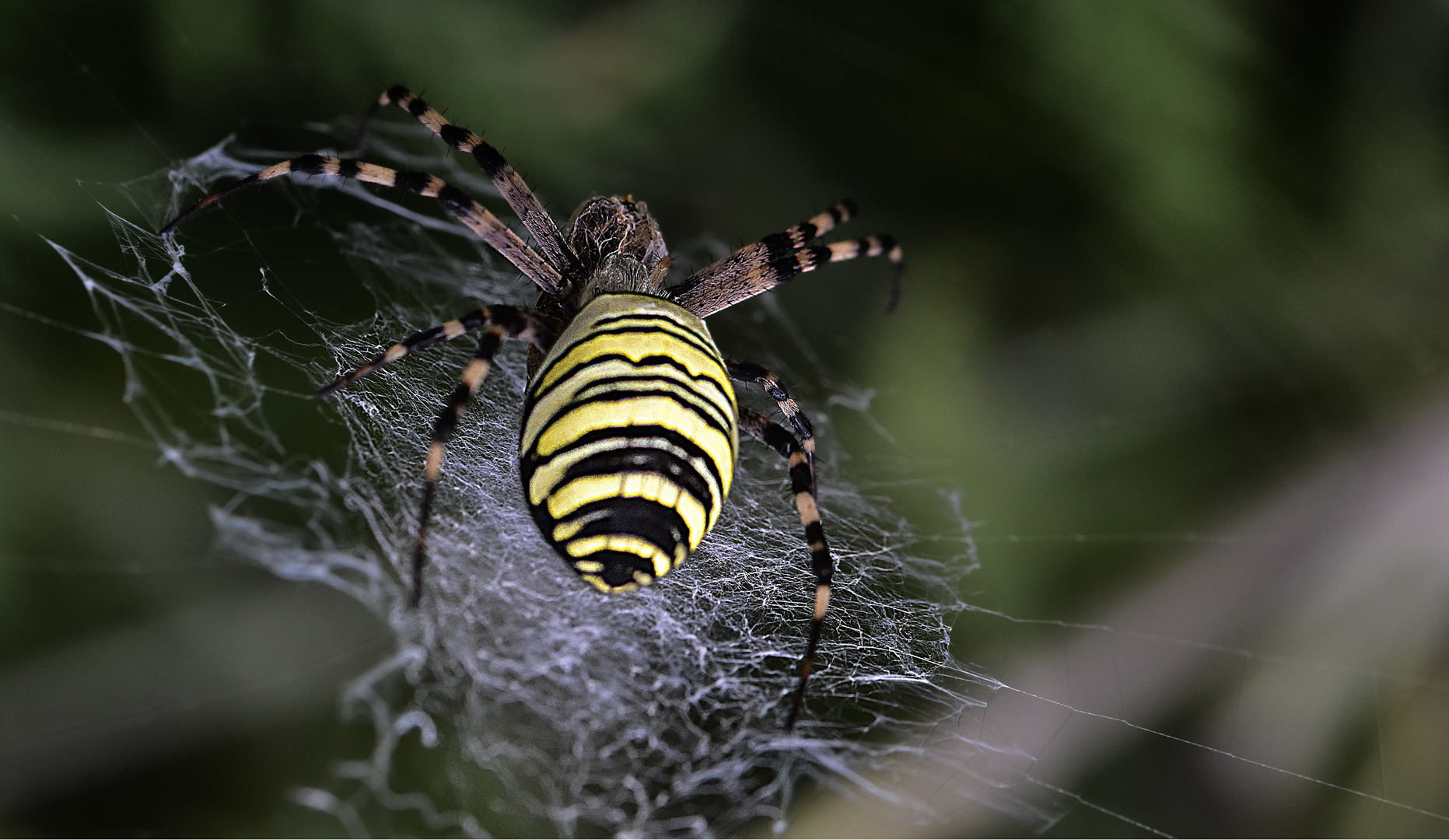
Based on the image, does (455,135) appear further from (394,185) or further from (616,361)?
(616,361)

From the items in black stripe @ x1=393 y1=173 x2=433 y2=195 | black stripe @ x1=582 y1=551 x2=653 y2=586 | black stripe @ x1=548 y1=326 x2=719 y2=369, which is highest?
black stripe @ x1=393 y1=173 x2=433 y2=195

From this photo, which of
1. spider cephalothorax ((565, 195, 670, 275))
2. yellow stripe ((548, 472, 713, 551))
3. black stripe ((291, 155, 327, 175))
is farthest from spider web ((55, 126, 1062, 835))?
yellow stripe ((548, 472, 713, 551))

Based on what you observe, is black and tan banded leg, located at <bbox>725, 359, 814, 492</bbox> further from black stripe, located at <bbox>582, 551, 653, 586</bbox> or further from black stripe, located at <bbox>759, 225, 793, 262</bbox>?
black stripe, located at <bbox>582, 551, 653, 586</bbox>

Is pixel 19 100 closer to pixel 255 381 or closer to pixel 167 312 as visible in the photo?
pixel 167 312

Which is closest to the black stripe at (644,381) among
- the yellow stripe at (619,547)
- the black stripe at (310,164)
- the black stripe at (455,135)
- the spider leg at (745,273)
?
the yellow stripe at (619,547)

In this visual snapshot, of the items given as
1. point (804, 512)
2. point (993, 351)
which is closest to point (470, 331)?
point (804, 512)
